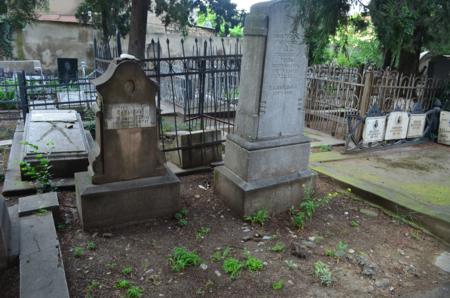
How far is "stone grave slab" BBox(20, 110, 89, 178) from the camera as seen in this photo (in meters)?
4.50

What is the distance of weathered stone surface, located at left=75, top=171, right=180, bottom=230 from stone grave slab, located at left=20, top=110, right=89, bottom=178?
0.88 meters

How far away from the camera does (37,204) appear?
11.2 feet

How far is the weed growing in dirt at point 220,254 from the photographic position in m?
3.13

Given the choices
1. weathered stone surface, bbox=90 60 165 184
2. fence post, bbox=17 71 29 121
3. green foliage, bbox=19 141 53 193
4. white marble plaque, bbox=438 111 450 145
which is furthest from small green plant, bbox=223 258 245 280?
white marble plaque, bbox=438 111 450 145

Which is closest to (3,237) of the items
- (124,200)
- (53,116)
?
(124,200)

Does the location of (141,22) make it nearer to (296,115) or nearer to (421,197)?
(296,115)

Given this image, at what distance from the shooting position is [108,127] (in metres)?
3.48

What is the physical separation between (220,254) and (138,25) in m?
5.83

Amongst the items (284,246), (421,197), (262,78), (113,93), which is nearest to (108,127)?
(113,93)

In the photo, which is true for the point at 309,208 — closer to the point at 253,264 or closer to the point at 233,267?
the point at 253,264

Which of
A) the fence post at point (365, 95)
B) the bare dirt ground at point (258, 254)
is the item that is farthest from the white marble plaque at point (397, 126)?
the bare dirt ground at point (258, 254)

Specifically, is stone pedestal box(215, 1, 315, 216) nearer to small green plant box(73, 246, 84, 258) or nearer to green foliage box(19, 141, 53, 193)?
small green plant box(73, 246, 84, 258)

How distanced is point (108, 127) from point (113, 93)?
348 mm

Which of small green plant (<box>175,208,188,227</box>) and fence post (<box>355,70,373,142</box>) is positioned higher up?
fence post (<box>355,70,373,142</box>)
